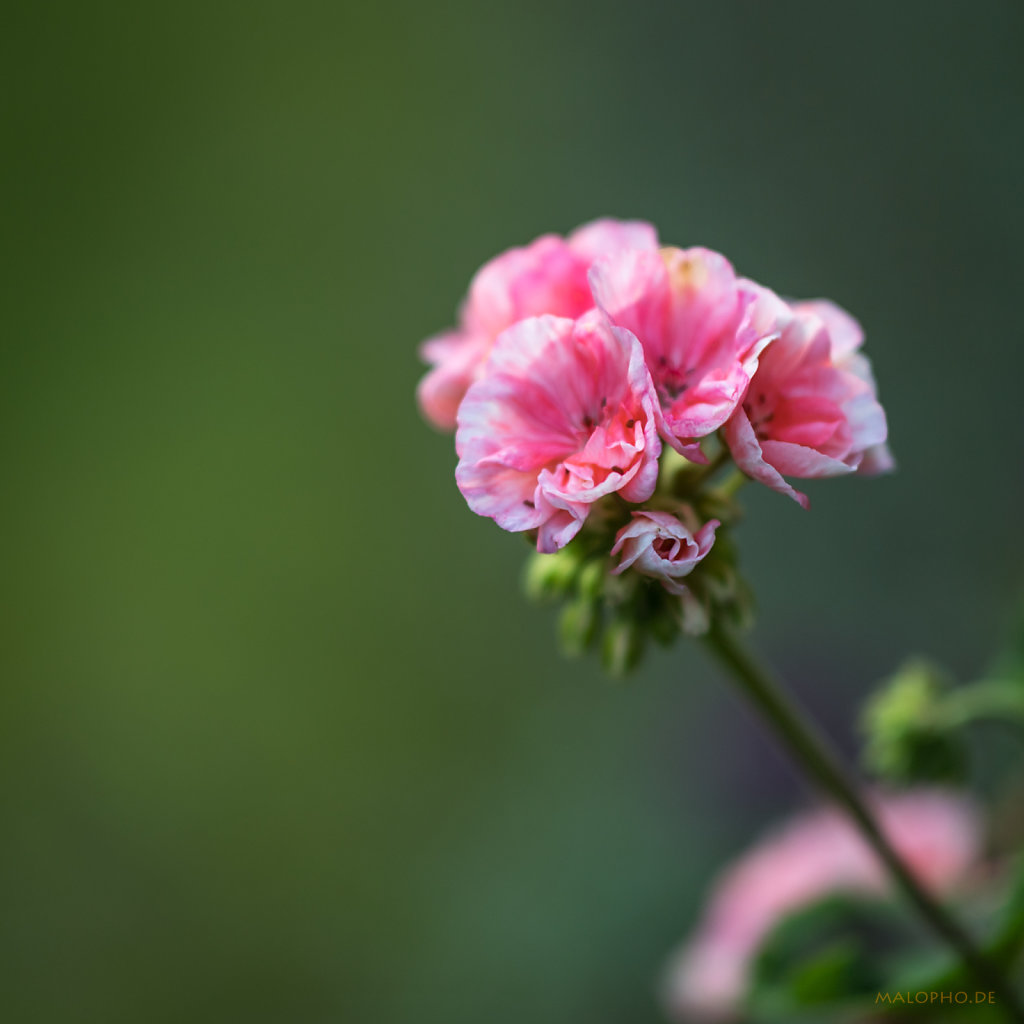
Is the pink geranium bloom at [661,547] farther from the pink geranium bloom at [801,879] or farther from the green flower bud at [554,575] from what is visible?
the pink geranium bloom at [801,879]

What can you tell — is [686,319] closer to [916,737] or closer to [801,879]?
[916,737]

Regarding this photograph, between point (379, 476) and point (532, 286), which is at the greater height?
point (379, 476)

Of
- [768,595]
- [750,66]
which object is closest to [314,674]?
[768,595]

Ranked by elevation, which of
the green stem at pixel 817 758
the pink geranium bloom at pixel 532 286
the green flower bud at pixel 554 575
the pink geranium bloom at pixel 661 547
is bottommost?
the green stem at pixel 817 758

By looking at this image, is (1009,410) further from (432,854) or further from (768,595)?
(432,854)

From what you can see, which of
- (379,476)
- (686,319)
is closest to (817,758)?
(686,319)

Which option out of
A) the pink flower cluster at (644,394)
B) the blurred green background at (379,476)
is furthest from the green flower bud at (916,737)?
the blurred green background at (379,476)

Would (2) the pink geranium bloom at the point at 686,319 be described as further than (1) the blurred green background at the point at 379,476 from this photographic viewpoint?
No
